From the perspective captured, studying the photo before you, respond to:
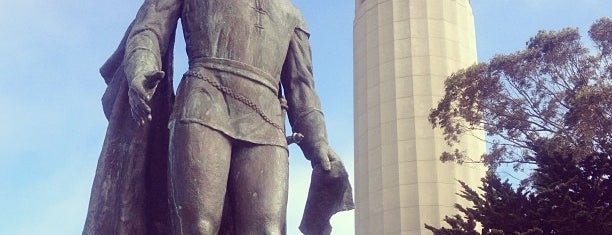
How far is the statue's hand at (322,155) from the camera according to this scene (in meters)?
→ 4.82

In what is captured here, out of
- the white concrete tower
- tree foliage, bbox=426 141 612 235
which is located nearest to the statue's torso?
tree foliage, bbox=426 141 612 235

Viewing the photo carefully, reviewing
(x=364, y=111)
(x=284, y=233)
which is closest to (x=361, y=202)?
(x=364, y=111)

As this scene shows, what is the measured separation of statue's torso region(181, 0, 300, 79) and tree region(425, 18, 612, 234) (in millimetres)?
15751

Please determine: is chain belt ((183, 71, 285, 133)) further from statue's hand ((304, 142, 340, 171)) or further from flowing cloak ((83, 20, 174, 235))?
statue's hand ((304, 142, 340, 171))

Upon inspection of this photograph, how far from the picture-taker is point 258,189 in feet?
14.7

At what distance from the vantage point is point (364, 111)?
34469 millimetres

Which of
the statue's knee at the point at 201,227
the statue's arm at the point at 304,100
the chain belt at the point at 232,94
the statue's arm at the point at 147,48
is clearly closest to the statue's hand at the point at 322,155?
the statue's arm at the point at 304,100

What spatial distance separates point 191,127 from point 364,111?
3016 cm

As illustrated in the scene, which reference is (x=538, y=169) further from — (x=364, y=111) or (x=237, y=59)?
(x=237, y=59)

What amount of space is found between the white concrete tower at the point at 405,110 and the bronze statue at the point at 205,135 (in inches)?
1027

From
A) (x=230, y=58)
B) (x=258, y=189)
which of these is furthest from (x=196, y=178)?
(x=230, y=58)

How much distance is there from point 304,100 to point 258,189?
783 millimetres

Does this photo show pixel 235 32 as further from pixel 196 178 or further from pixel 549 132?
pixel 549 132

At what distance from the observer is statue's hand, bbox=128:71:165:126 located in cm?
423
